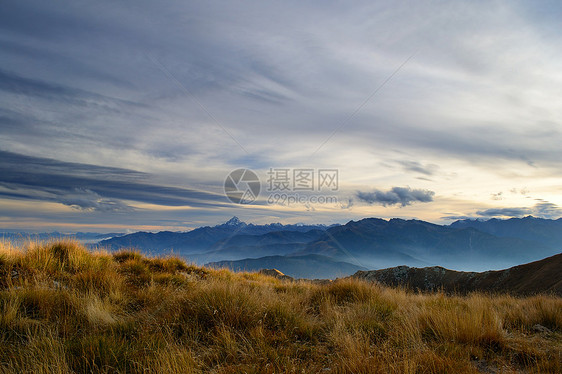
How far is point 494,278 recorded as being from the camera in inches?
967

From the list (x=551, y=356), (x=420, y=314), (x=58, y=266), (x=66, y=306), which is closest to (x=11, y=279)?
(x=58, y=266)

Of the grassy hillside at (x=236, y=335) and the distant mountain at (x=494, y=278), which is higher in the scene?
the grassy hillside at (x=236, y=335)

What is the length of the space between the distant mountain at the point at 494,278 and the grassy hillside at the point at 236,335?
9.61m

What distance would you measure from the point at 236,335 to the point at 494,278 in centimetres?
2820

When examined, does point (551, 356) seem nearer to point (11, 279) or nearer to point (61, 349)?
point (61, 349)

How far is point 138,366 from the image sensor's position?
3.58m

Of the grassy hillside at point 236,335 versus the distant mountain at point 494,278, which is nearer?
the grassy hillside at point 236,335

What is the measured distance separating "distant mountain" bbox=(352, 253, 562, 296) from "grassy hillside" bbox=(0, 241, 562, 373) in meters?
9.61

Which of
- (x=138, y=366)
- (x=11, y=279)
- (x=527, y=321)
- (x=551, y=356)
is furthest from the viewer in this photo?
(x=11, y=279)

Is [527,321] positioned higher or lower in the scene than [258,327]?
lower

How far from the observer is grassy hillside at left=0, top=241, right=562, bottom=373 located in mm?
3607

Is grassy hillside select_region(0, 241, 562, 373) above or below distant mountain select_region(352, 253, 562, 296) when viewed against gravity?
above

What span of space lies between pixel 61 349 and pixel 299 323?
3.72 metres

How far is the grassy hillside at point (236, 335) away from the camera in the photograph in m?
3.61
